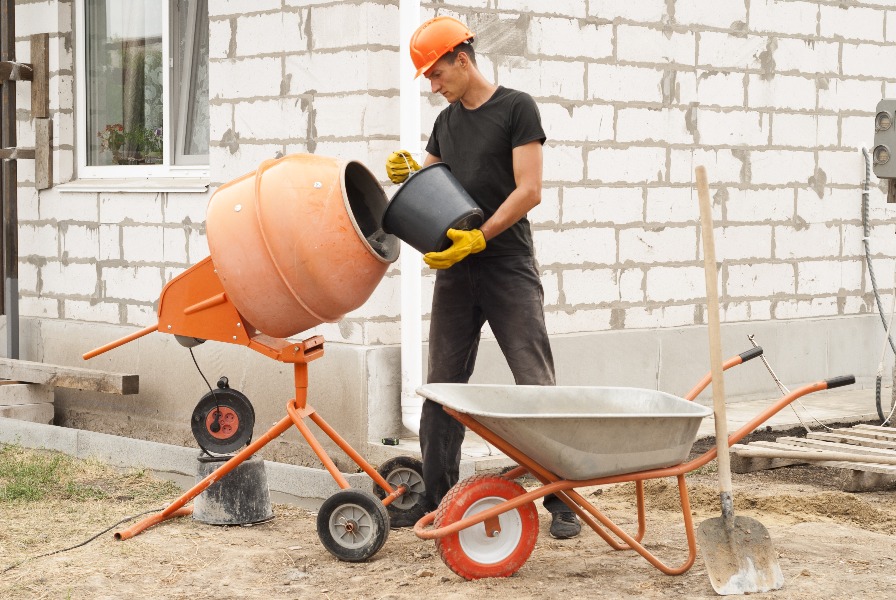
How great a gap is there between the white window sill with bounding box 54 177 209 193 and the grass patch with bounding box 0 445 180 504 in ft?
5.65

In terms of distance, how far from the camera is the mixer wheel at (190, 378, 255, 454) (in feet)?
19.5

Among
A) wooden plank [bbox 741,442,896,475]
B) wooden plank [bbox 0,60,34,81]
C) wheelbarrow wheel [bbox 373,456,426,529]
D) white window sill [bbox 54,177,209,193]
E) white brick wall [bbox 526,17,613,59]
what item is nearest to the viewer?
wheelbarrow wheel [bbox 373,456,426,529]

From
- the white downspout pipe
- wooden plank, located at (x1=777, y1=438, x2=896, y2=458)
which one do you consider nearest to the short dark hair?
the white downspout pipe

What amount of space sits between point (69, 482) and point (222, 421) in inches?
55.7

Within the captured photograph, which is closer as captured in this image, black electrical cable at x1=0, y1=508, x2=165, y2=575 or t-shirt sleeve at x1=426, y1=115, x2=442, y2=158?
black electrical cable at x1=0, y1=508, x2=165, y2=575

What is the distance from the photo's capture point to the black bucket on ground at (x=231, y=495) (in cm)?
600

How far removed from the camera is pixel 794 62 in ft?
30.0

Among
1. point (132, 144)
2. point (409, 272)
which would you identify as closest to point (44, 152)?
point (132, 144)

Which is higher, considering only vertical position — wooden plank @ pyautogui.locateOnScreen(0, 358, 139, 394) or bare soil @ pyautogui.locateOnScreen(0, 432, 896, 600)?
wooden plank @ pyautogui.locateOnScreen(0, 358, 139, 394)

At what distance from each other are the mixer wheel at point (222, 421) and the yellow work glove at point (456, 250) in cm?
134

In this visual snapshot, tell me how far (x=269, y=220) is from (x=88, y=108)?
455 centimetres

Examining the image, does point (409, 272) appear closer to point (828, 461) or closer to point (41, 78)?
point (828, 461)

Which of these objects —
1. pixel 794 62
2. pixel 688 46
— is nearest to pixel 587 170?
pixel 688 46

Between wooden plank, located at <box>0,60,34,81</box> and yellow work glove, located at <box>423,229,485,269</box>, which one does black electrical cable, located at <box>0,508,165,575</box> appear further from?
wooden plank, located at <box>0,60,34,81</box>
